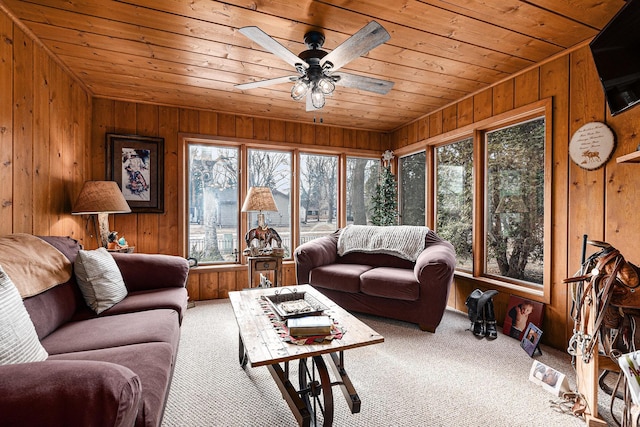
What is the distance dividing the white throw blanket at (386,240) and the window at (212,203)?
142 centimetres

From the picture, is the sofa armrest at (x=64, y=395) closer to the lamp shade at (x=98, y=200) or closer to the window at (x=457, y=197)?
the lamp shade at (x=98, y=200)

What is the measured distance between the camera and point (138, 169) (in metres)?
3.60


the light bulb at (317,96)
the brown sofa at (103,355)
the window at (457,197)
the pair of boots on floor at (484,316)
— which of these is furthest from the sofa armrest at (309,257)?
the light bulb at (317,96)

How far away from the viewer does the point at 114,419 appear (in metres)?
0.82

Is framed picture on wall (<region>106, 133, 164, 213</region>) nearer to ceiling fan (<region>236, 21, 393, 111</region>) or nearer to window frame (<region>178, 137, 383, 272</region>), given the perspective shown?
window frame (<region>178, 137, 383, 272</region>)

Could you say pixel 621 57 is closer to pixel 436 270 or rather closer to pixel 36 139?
pixel 436 270

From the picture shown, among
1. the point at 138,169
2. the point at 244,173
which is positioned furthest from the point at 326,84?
the point at 138,169

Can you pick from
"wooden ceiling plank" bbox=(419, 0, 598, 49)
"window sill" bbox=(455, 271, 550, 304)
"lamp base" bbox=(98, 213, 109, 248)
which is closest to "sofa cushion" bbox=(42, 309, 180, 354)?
"lamp base" bbox=(98, 213, 109, 248)

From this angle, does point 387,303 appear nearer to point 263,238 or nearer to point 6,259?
point 263,238

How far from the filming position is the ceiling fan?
5.68 feet

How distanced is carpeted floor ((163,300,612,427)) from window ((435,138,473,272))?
1.11 m

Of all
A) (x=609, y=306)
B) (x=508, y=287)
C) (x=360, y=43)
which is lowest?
(x=508, y=287)

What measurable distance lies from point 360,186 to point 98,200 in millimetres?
3281

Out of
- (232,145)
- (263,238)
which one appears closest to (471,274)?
(263,238)
